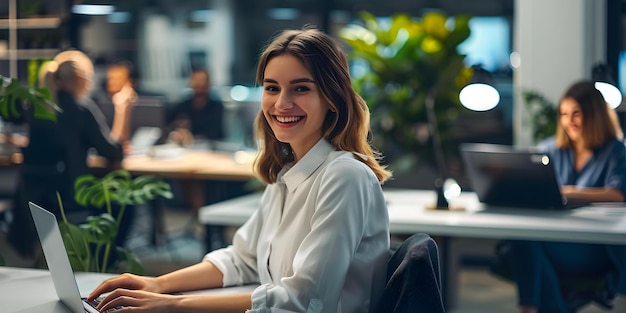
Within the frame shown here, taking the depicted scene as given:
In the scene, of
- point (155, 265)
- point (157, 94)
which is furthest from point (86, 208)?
point (157, 94)

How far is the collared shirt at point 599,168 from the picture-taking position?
12.7ft

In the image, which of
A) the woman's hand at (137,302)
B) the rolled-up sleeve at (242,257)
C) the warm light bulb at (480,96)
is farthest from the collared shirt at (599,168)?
the woman's hand at (137,302)

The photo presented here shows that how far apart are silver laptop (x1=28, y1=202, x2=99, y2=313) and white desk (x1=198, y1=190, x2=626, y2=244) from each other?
71.3 inches

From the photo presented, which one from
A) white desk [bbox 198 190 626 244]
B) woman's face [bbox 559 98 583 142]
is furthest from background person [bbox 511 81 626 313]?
white desk [bbox 198 190 626 244]

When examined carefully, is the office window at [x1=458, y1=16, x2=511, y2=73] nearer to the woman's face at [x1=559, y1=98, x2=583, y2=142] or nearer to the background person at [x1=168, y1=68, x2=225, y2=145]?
the background person at [x1=168, y1=68, x2=225, y2=145]

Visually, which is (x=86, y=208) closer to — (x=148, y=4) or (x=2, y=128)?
(x=2, y=128)

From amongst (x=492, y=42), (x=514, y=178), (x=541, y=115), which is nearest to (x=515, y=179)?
(x=514, y=178)

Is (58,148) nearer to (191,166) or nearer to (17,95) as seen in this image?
(191,166)

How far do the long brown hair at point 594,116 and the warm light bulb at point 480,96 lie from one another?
46 cm

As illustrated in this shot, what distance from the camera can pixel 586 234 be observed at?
3.29 m

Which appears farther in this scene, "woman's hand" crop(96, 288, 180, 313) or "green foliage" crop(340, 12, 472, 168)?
"green foliage" crop(340, 12, 472, 168)

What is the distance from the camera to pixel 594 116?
3.96 m

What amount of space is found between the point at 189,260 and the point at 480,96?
2973 mm

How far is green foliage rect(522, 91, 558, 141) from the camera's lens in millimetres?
5008
